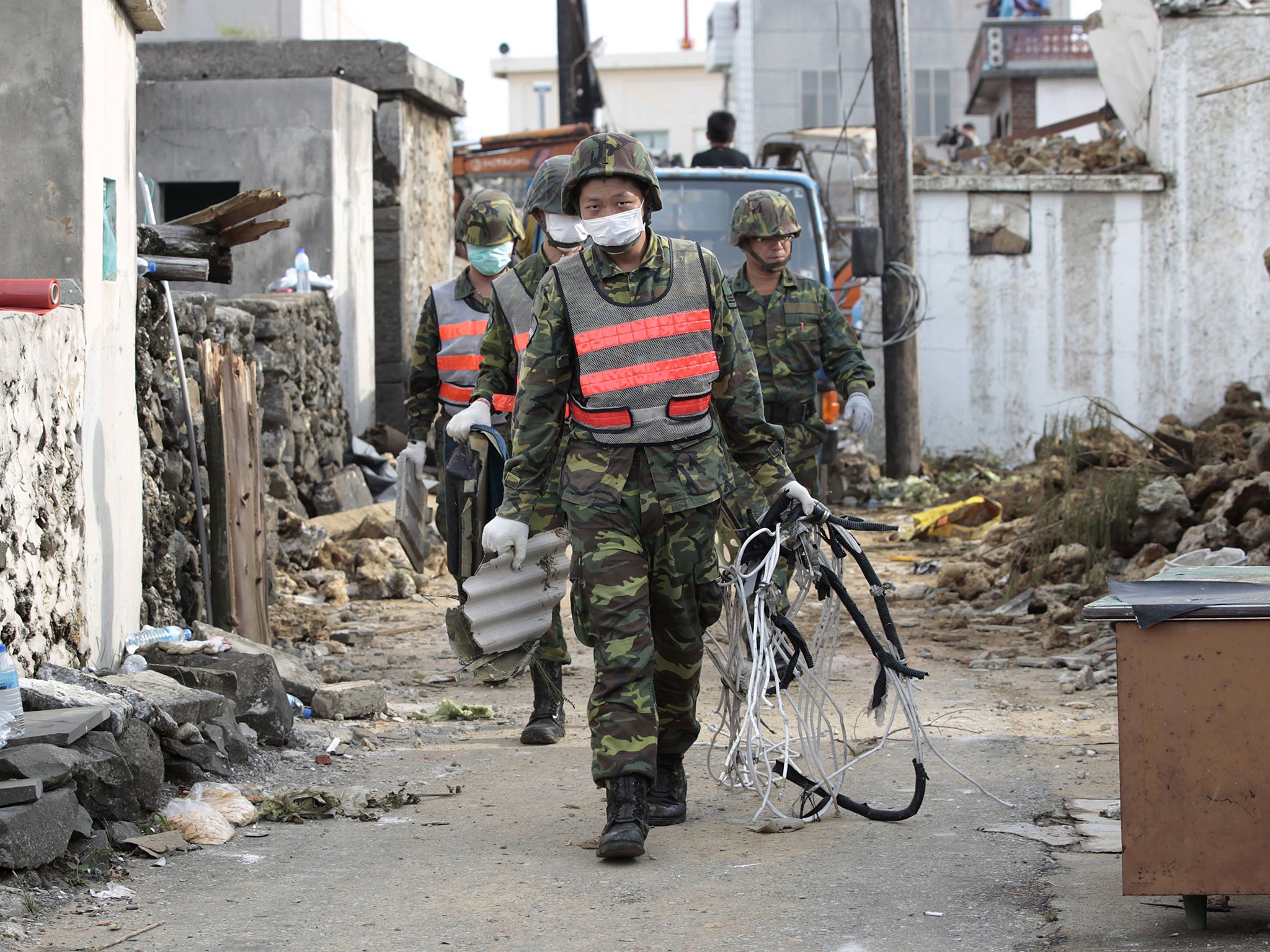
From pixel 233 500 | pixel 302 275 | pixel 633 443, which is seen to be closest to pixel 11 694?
pixel 633 443

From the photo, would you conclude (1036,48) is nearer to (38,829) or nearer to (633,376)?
(633,376)

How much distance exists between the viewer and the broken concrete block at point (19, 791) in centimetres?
342

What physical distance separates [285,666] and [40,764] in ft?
6.15

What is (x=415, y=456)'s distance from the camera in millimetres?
5867

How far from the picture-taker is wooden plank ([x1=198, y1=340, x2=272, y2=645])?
606 cm

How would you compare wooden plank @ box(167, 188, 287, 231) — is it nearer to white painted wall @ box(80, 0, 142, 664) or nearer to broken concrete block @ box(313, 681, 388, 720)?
white painted wall @ box(80, 0, 142, 664)

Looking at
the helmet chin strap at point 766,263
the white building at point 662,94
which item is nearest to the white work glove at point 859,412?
the helmet chin strap at point 766,263

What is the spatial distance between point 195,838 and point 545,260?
2.29 metres

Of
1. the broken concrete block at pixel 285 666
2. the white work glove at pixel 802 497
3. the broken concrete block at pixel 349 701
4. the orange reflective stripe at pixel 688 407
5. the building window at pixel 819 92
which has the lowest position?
the broken concrete block at pixel 349 701

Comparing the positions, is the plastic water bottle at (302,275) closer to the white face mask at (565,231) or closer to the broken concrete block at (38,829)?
the white face mask at (565,231)

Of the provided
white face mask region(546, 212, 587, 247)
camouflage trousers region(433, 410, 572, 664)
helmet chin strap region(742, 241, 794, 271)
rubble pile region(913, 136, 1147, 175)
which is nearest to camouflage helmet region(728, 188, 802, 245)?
helmet chin strap region(742, 241, 794, 271)

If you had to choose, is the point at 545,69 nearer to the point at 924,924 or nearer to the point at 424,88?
the point at 424,88

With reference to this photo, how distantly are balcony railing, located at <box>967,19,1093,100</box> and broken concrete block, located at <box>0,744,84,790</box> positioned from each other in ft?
103

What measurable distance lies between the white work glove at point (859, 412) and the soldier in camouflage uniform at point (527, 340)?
1637mm
